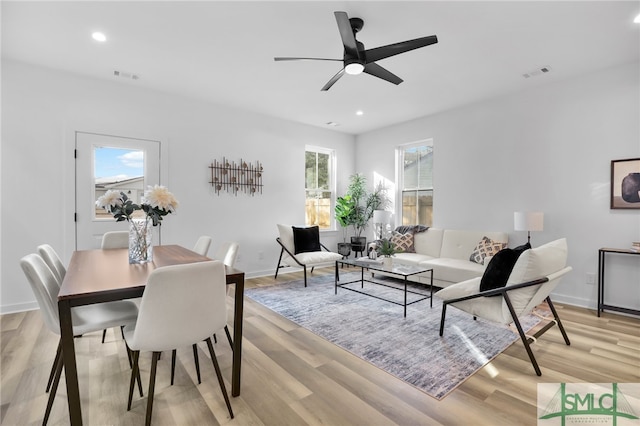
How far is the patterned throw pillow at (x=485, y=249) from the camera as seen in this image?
4.23 meters

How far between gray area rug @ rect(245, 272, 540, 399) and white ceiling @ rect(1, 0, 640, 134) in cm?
275

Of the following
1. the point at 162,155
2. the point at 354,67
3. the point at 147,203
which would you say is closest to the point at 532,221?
the point at 354,67

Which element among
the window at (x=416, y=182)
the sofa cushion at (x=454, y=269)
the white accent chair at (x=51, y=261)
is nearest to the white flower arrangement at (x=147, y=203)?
the white accent chair at (x=51, y=261)

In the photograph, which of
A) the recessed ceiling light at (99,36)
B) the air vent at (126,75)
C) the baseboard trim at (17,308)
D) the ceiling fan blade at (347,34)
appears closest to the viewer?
the ceiling fan blade at (347,34)

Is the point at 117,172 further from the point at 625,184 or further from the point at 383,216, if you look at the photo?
the point at 625,184

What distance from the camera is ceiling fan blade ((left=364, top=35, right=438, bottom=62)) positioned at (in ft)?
7.73

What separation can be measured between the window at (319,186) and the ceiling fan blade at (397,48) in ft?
12.1

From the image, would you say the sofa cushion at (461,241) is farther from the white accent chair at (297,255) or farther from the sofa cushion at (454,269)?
the white accent chair at (297,255)

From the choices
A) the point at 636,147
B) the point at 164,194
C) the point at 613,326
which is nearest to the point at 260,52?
the point at 164,194

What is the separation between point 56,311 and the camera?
1769 mm

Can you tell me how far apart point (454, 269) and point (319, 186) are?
3212 millimetres

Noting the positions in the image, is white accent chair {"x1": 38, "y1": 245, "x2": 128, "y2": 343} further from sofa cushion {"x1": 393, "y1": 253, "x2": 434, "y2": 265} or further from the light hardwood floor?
sofa cushion {"x1": 393, "y1": 253, "x2": 434, "y2": 265}

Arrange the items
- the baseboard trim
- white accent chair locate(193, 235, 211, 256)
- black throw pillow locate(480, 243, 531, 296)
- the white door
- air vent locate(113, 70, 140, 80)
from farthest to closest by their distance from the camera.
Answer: the white door < air vent locate(113, 70, 140, 80) < the baseboard trim < white accent chair locate(193, 235, 211, 256) < black throw pillow locate(480, 243, 531, 296)

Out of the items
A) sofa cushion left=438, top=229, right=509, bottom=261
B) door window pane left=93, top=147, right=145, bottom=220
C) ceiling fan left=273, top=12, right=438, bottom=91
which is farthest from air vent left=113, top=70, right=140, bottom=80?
sofa cushion left=438, top=229, right=509, bottom=261
